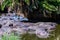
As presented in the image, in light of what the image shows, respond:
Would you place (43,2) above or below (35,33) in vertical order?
above

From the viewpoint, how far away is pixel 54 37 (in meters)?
7.80

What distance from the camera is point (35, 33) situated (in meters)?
8.41

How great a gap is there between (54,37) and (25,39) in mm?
1108

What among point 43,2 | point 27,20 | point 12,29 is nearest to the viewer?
point 12,29

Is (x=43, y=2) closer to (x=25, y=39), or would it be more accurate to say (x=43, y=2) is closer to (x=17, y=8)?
(x=17, y=8)

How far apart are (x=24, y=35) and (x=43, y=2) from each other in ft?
7.72

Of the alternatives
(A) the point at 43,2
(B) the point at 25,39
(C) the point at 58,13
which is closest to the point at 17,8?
(A) the point at 43,2

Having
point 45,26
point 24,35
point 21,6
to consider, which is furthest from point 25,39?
point 21,6

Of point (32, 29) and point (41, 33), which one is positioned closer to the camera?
point (41, 33)

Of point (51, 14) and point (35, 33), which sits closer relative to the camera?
point (35, 33)

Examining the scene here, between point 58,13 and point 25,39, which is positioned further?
point 58,13

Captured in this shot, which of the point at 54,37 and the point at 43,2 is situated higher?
the point at 43,2

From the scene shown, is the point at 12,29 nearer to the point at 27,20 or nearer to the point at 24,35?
the point at 24,35

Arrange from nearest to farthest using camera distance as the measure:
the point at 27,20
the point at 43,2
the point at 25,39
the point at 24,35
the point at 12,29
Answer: the point at 25,39
the point at 24,35
the point at 12,29
the point at 43,2
the point at 27,20
